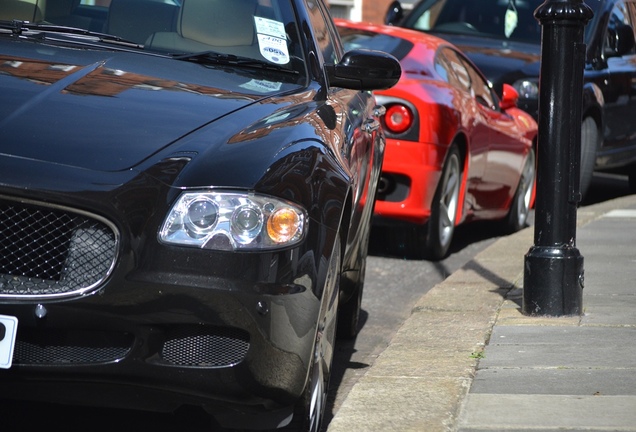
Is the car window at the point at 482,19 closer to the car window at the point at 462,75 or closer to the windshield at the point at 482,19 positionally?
the windshield at the point at 482,19

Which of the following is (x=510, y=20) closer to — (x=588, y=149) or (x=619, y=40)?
(x=619, y=40)

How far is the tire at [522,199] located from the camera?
9336 millimetres

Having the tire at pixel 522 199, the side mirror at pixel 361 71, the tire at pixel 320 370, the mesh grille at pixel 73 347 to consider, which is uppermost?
the side mirror at pixel 361 71

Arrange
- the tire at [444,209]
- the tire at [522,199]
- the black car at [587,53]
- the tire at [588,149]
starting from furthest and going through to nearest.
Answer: the tire at [588,149], the black car at [587,53], the tire at [522,199], the tire at [444,209]

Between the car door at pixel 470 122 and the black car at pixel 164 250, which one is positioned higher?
the black car at pixel 164 250

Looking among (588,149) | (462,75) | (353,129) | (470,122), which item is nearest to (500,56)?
(588,149)

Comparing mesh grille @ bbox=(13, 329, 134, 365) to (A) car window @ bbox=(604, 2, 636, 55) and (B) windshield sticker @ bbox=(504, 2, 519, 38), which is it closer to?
(B) windshield sticker @ bbox=(504, 2, 519, 38)

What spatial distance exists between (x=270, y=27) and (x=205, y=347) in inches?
70.5

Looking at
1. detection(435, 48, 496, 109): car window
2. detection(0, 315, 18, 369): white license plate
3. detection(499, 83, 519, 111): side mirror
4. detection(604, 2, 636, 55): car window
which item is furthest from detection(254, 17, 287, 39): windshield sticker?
detection(604, 2, 636, 55): car window

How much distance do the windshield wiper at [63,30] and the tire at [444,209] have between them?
133 inches

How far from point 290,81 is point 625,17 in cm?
827

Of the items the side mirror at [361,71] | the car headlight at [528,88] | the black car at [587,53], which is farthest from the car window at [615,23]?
the side mirror at [361,71]

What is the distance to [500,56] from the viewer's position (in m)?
10.5

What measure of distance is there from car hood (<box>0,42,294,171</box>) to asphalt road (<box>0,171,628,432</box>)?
1077 mm
